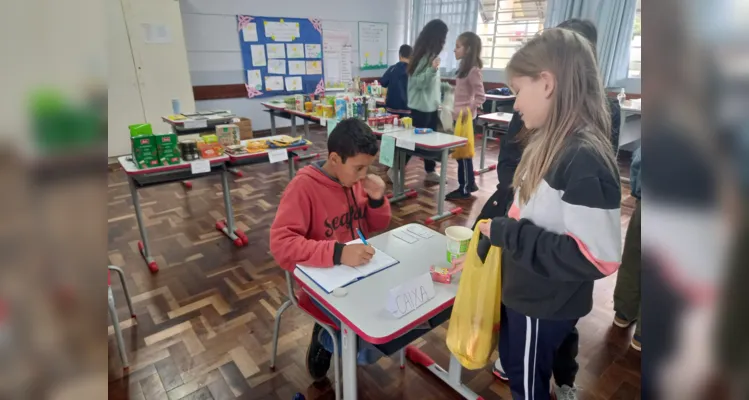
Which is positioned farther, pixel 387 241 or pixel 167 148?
pixel 167 148

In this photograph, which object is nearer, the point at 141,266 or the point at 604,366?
the point at 604,366

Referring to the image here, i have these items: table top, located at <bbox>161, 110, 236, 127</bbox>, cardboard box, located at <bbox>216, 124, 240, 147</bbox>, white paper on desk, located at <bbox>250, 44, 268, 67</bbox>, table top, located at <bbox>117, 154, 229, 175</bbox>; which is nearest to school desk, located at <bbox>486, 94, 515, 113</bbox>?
white paper on desk, located at <bbox>250, 44, 268, 67</bbox>

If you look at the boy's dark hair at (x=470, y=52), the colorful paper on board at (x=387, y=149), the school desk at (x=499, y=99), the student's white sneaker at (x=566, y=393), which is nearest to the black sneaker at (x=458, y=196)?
the colorful paper on board at (x=387, y=149)

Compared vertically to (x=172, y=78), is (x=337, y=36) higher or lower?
higher

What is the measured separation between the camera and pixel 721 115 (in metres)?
0.14

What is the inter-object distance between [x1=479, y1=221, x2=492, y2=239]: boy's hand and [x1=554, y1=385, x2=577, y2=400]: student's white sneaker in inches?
34.6

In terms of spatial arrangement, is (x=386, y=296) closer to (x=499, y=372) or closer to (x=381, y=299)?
(x=381, y=299)

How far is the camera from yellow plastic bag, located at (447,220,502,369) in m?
1.12

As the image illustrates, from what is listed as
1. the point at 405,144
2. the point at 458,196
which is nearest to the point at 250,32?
the point at 405,144

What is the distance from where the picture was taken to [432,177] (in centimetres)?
432

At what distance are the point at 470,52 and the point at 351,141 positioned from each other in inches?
90.5

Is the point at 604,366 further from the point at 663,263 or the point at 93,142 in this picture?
the point at 93,142

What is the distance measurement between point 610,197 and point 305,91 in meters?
6.18

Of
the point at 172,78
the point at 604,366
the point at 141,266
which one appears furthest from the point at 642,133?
the point at 172,78
